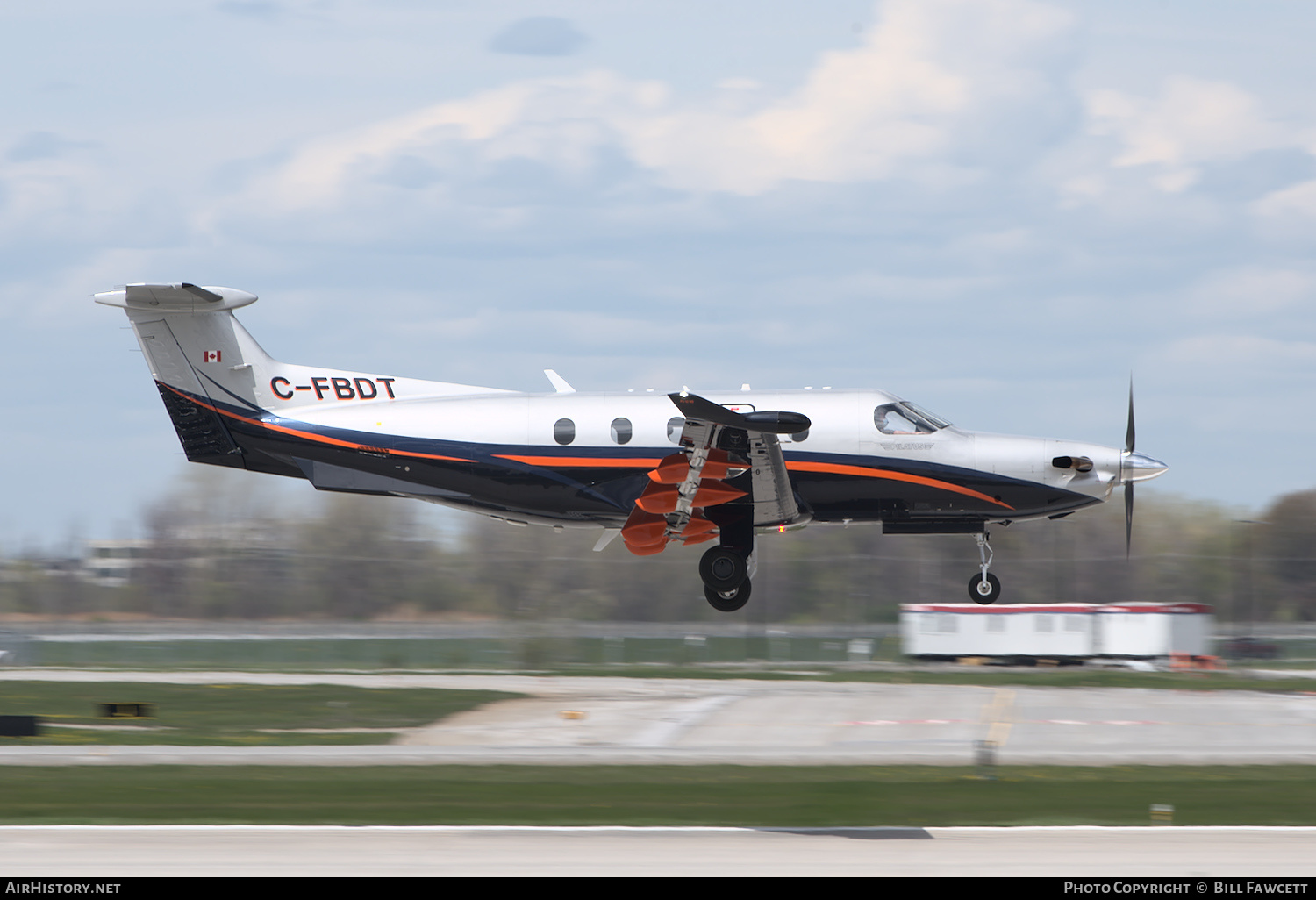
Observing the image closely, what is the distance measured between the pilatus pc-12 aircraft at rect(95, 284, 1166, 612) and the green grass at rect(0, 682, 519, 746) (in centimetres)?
653

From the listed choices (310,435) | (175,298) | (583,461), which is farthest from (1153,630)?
(175,298)

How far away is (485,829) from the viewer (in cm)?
1544

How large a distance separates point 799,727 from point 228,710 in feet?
44.4

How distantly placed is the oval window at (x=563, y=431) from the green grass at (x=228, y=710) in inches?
316

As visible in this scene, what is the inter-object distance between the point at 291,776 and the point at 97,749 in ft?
20.0

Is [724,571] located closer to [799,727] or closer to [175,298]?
[799,727]

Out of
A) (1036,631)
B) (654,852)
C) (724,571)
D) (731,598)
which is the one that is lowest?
(654,852)

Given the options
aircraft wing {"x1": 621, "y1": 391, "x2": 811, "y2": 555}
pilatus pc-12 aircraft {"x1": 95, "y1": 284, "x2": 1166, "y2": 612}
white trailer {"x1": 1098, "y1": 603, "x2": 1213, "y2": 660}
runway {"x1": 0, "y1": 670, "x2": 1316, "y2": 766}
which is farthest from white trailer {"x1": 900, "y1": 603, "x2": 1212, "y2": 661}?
aircraft wing {"x1": 621, "y1": 391, "x2": 811, "y2": 555}

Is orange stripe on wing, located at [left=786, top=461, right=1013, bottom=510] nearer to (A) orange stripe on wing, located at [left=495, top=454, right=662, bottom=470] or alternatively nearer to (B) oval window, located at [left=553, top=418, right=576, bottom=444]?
(A) orange stripe on wing, located at [left=495, top=454, right=662, bottom=470]

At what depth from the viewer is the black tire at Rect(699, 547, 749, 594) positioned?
70.5ft

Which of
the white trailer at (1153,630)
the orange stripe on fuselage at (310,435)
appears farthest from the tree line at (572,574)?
the orange stripe on fuselage at (310,435)

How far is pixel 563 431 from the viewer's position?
21.8 m
